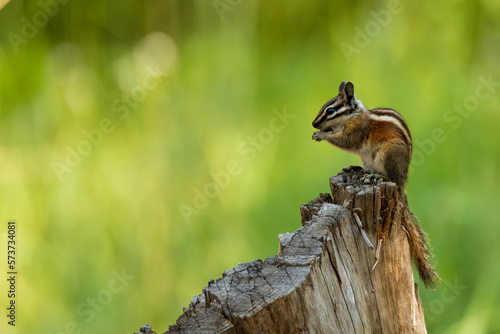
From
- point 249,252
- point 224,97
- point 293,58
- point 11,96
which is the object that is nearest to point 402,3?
point 293,58

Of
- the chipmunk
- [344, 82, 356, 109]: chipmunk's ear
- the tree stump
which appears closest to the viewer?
the tree stump

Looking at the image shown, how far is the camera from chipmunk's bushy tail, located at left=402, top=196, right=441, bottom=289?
Answer: 1.64 meters

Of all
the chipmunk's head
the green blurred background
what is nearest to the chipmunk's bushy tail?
the chipmunk's head

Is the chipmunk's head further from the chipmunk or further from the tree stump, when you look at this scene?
the tree stump

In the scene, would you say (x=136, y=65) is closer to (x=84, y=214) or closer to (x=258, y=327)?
(x=84, y=214)

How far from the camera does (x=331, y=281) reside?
1.23 m

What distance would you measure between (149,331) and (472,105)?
233 centimetres

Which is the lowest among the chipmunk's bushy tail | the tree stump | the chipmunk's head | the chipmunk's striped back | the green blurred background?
the tree stump

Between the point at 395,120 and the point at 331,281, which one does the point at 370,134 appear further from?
the point at 331,281

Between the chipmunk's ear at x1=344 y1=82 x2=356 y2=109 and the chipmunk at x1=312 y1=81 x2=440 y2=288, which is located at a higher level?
the chipmunk's ear at x1=344 y1=82 x2=356 y2=109

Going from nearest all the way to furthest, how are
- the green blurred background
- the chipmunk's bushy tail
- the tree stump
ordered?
the tree stump
the chipmunk's bushy tail
the green blurred background

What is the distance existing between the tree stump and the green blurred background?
1.18 metres

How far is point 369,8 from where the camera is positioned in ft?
10.1

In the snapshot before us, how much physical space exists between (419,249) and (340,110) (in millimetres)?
586
